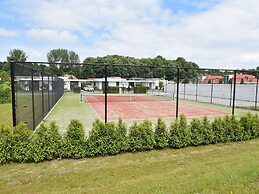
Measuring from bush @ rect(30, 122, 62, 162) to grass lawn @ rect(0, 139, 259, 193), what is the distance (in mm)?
191

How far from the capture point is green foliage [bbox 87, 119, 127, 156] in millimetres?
4852

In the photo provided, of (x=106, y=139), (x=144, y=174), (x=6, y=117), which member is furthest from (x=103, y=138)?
(x=6, y=117)

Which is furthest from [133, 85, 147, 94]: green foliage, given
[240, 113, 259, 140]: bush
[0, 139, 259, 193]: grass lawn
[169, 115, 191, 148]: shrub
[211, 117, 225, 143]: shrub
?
[0, 139, 259, 193]: grass lawn

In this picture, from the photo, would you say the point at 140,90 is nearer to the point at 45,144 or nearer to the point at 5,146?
the point at 45,144

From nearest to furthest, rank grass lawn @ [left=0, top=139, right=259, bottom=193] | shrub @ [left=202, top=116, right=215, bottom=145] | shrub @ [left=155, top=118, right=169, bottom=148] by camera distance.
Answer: grass lawn @ [left=0, top=139, right=259, bottom=193] < shrub @ [left=155, top=118, right=169, bottom=148] < shrub @ [left=202, top=116, right=215, bottom=145]

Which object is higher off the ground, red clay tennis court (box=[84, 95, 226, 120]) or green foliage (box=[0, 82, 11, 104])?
green foliage (box=[0, 82, 11, 104])

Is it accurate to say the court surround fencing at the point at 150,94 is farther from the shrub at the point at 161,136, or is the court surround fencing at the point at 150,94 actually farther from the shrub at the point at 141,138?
the shrub at the point at 161,136

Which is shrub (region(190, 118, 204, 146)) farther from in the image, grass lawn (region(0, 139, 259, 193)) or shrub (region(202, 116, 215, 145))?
grass lawn (region(0, 139, 259, 193))

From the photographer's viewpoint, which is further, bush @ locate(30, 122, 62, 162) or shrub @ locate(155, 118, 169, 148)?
shrub @ locate(155, 118, 169, 148)

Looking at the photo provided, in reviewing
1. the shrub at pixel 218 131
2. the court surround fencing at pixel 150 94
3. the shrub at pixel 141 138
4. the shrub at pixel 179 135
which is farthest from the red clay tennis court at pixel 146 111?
the shrub at pixel 141 138

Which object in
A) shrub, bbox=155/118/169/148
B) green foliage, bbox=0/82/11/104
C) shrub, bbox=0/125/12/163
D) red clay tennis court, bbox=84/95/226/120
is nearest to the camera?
shrub, bbox=0/125/12/163

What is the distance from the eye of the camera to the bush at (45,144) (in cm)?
447

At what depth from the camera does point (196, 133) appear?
5770 mm

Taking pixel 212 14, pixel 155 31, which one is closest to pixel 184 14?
pixel 212 14
